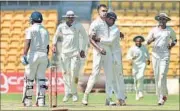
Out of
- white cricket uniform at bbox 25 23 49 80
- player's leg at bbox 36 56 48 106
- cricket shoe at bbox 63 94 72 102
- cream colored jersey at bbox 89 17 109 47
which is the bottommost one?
cricket shoe at bbox 63 94 72 102

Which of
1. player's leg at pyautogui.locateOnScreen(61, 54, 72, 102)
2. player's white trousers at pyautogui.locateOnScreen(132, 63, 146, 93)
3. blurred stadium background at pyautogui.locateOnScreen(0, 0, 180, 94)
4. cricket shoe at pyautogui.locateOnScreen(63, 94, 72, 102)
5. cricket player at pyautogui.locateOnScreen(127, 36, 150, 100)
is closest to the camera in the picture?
cricket shoe at pyautogui.locateOnScreen(63, 94, 72, 102)

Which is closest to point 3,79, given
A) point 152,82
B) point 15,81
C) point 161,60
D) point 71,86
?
point 15,81

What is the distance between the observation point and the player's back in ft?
44.8

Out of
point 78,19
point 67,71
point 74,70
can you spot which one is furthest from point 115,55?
point 78,19

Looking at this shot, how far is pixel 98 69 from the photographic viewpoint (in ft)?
47.7

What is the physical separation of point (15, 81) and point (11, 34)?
3816 millimetres

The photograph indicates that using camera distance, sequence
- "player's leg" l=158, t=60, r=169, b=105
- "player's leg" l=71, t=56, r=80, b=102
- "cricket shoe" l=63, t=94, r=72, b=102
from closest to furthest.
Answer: "player's leg" l=158, t=60, r=169, b=105
"cricket shoe" l=63, t=94, r=72, b=102
"player's leg" l=71, t=56, r=80, b=102

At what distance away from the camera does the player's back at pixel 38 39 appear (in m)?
13.7

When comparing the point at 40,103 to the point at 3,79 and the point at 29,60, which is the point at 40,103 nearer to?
the point at 29,60

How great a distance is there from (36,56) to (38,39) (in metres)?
0.35

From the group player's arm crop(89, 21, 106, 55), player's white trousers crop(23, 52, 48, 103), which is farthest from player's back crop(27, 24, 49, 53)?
Answer: player's arm crop(89, 21, 106, 55)

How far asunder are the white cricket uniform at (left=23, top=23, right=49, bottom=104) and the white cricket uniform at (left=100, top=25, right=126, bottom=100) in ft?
4.49

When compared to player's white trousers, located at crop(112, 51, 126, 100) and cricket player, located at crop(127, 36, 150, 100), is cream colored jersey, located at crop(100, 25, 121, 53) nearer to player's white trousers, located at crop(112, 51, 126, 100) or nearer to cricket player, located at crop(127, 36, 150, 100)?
player's white trousers, located at crop(112, 51, 126, 100)

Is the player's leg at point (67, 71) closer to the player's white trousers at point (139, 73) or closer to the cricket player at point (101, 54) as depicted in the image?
the cricket player at point (101, 54)
